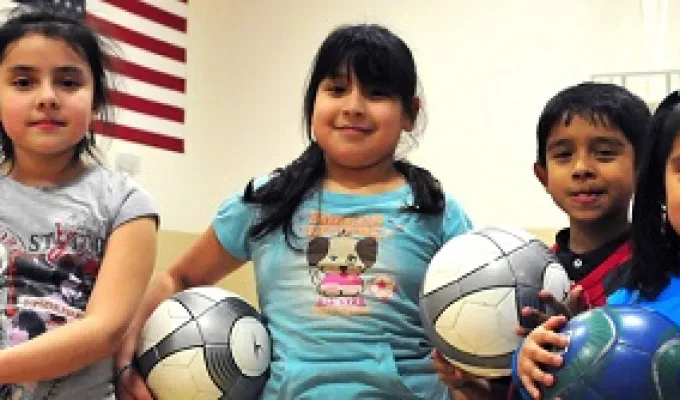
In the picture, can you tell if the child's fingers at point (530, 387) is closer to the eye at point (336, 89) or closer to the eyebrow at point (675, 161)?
the eyebrow at point (675, 161)

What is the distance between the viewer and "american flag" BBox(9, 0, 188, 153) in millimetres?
3914

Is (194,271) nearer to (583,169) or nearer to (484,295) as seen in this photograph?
(484,295)

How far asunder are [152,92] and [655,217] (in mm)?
2945

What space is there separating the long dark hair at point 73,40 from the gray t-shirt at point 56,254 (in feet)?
→ 0.36

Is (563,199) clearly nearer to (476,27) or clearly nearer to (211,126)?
(476,27)

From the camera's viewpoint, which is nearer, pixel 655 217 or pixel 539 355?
pixel 539 355

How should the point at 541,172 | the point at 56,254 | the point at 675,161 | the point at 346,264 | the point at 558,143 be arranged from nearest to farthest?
the point at 675,161 → the point at 56,254 → the point at 346,264 → the point at 558,143 → the point at 541,172

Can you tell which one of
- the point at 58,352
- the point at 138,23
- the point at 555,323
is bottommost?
the point at 58,352

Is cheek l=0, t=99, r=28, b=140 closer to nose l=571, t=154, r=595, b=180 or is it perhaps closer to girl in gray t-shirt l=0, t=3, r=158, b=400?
girl in gray t-shirt l=0, t=3, r=158, b=400

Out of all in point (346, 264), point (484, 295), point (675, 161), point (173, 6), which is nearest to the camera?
point (675, 161)

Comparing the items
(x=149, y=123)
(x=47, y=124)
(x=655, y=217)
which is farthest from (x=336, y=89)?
(x=149, y=123)

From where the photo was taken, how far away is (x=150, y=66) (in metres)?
4.14

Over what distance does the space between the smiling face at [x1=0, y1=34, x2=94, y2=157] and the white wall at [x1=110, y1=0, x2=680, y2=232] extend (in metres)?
2.07

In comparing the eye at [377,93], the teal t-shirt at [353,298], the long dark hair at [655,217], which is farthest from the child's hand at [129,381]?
the long dark hair at [655,217]
